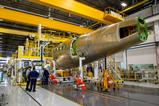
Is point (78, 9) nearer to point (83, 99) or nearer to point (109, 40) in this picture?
point (109, 40)

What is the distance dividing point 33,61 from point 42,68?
0.92m

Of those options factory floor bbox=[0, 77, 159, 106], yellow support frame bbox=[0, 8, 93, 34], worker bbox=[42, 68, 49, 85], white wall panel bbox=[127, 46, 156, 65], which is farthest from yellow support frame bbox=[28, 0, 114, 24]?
white wall panel bbox=[127, 46, 156, 65]

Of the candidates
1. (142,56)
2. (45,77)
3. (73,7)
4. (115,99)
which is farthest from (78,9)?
(142,56)

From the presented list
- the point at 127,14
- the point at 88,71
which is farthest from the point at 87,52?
the point at 127,14

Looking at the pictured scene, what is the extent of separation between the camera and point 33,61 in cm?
1295

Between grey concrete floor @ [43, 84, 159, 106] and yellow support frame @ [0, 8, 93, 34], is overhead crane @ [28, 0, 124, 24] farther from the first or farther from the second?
grey concrete floor @ [43, 84, 159, 106]

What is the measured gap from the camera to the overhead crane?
8.47 metres

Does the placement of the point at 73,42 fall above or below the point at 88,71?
above

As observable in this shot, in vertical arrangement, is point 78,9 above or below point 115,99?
above

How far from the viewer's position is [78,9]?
959cm

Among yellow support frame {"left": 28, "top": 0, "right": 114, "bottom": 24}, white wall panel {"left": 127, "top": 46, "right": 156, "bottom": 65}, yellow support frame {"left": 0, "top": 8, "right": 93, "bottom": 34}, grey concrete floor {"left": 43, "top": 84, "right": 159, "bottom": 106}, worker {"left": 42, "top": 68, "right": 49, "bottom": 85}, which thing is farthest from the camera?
white wall panel {"left": 127, "top": 46, "right": 156, "bottom": 65}

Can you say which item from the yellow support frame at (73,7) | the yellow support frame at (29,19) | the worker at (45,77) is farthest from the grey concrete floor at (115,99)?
the yellow support frame at (29,19)

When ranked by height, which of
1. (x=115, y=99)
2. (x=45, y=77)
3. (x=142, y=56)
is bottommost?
(x=115, y=99)

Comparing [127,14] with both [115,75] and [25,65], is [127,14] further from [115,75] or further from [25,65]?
[25,65]
